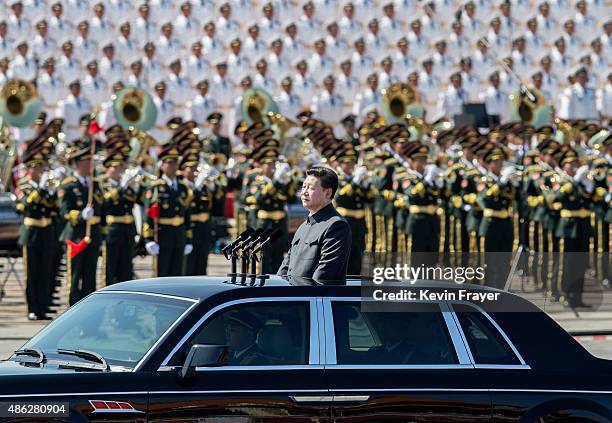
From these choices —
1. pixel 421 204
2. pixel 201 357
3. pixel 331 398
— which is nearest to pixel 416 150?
pixel 421 204

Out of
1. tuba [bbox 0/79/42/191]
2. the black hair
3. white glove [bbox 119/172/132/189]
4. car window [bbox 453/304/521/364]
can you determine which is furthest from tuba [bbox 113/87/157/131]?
car window [bbox 453/304/521/364]

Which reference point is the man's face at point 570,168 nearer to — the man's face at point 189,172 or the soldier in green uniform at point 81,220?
the man's face at point 189,172

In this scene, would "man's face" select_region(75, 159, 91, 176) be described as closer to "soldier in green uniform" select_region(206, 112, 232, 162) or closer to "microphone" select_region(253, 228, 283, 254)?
"soldier in green uniform" select_region(206, 112, 232, 162)

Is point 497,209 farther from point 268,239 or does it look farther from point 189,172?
point 268,239

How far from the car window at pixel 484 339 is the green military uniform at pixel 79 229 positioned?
408 inches

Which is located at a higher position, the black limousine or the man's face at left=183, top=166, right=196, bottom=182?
the man's face at left=183, top=166, right=196, bottom=182

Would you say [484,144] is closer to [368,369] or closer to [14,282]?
[14,282]

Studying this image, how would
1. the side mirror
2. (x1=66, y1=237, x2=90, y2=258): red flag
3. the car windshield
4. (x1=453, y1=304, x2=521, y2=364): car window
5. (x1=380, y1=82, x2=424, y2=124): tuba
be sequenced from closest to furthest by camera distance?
the side mirror → the car windshield → (x1=453, y1=304, x2=521, y2=364): car window → (x1=66, y1=237, x2=90, y2=258): red flag → (x1=380, y1=82, x2=424, y2=124): tuba

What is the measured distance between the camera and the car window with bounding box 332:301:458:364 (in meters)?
7.22

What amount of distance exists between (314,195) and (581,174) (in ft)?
40.5

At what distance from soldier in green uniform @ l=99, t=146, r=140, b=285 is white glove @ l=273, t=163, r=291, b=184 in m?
2.67

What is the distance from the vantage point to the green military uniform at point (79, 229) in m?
17.4

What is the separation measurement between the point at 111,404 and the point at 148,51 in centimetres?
1952

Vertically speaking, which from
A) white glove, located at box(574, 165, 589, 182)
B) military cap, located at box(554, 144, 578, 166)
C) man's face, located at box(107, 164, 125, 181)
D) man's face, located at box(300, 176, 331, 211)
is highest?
military cap, located at box(554, 144, 578, 166)
